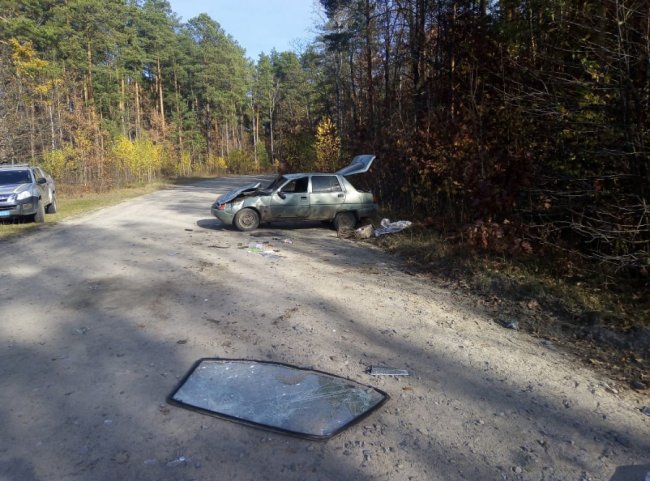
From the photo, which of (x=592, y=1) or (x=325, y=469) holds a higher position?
(x=592, y=1)

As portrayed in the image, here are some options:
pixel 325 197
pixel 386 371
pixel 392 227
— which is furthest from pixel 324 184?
pixel 386 371

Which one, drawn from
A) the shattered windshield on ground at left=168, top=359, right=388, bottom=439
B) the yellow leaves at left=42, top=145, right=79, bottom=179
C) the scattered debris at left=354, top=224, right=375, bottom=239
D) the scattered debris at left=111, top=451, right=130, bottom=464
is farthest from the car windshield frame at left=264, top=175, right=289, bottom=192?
the yellow leaves at left=42, top=145, right=79, bottom=179

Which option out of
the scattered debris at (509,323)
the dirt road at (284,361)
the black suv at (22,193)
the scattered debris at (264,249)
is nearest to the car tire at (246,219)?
the scattered debris at (264,249)

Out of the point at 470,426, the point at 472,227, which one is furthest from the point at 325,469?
the point at 472,227

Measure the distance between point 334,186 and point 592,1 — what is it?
7120 millimetres

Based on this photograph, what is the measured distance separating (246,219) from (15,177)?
7366mm

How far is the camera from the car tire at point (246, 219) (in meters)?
12.2

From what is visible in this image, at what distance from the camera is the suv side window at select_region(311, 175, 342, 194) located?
41.1 feet

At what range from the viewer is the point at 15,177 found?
45.4 ft

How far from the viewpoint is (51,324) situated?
5.26 metres

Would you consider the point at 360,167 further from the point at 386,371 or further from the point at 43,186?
the point at 43,186

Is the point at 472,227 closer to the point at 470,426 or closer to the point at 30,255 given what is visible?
the point at 470,426

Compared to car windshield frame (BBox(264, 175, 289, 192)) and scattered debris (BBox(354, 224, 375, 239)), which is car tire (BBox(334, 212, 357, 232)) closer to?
scattered debris (BBox(354, 224, 375, 239))

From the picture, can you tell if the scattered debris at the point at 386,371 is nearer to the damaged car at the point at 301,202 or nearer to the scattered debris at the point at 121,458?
the scattered debris at the point at 121,458
